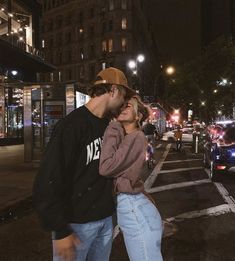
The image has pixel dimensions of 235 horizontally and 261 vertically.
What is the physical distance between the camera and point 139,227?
311 centimetres

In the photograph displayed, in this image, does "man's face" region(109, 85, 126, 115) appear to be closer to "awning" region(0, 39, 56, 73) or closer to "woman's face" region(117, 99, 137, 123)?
"woman's face" region(117, 99, 137, 123)

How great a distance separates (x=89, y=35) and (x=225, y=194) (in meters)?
84.6

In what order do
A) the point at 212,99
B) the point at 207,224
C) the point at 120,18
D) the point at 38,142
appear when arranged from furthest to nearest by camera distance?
the point at 120,18, the point at 212,99, the point at 38,142, the point at 207,224

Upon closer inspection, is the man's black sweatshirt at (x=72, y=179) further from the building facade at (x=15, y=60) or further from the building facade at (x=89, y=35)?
the building facade at (x=89, y=35)

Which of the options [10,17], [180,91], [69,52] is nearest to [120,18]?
[69,52]

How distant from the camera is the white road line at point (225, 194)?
32.9ft

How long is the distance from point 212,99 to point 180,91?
19593mm

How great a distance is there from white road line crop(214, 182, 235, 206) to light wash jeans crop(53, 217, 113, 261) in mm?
6998

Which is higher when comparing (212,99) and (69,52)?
(69,52)

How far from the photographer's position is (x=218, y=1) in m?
159

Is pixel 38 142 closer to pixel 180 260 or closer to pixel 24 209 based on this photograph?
pixel 24 209

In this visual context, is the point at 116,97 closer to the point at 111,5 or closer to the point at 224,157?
the point at 224,157

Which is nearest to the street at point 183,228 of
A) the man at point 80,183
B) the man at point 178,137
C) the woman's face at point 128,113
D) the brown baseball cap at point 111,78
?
the man at point 80,183

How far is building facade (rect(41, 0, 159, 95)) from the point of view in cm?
8681
